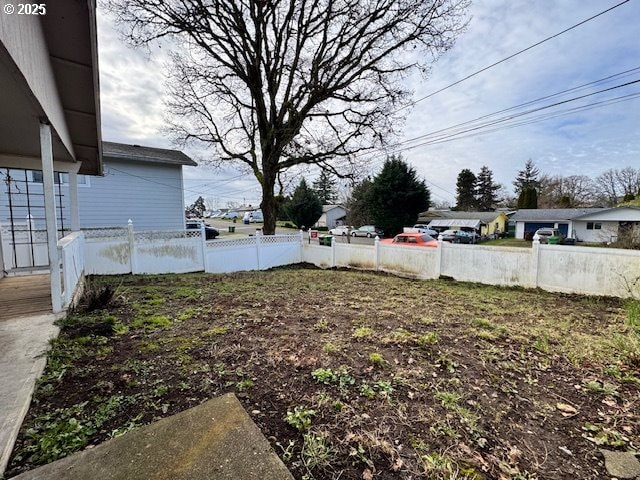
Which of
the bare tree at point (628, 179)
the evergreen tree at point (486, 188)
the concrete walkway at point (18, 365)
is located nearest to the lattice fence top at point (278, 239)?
the concrete walkway at point (18, 365)

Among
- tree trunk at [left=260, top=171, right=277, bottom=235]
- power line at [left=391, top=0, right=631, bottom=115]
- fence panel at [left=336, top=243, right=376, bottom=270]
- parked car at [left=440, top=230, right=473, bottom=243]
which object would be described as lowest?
parked car at [left=440, top=230, right=473, bottom=243]

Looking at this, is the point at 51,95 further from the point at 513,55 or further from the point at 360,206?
the point at 360,206

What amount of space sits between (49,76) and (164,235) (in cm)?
566

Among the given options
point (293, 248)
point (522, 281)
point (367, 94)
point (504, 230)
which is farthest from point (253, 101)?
point (504, 230)

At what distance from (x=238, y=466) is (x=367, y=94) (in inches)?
501

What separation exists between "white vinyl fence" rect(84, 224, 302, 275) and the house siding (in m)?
2.23

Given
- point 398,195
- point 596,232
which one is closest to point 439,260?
point 398,195

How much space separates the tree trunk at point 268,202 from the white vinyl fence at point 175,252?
1060 mm

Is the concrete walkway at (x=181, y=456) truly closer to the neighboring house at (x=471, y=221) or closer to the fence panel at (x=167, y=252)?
the fence panel at (x=167, y=252)

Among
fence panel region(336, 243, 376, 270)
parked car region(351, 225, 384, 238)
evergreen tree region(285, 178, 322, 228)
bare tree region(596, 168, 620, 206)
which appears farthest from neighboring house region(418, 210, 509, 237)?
fence panel region(336, 243, 376, 270)

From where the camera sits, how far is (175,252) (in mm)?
8727

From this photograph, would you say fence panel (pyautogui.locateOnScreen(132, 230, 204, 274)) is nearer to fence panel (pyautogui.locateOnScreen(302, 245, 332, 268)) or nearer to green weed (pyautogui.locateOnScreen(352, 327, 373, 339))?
fence panel (pyautogui.locateOnScreen(302, 245, 332, 268))

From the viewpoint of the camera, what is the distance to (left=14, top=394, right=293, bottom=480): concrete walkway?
4.24 ft

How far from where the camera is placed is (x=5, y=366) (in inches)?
91.4
